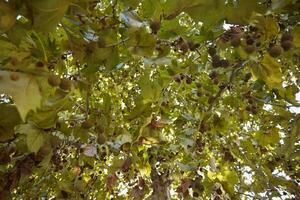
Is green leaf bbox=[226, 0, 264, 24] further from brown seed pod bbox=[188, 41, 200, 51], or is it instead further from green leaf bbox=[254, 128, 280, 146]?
green leaf bbox=[254, 128, 280, 146]

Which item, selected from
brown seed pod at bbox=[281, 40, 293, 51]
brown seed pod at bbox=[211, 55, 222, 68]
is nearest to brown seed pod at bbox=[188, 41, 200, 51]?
brown seed pod at bbox=[211, 55, 222, 68]

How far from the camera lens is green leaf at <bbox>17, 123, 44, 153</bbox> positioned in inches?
71.3

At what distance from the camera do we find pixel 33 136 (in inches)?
72.3

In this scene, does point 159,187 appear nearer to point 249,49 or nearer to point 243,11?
point 249,49

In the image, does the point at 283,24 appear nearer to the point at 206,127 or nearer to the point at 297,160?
the point at 206,127

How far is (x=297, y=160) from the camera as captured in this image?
3934 mm

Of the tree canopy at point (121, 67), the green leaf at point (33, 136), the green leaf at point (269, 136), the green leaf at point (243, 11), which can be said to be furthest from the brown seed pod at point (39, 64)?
the green leaf at point (269, 136)

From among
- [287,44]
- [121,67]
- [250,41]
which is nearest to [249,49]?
[250,41]

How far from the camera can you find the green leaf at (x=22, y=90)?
116cm

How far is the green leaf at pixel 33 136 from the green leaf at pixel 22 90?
0.61 m

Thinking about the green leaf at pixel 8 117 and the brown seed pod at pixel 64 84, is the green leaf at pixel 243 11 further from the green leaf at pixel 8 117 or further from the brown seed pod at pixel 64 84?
the green leaf at pixel 8 117

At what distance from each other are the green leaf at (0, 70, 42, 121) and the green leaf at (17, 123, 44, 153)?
613 mm

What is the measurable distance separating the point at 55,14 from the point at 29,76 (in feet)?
0.76

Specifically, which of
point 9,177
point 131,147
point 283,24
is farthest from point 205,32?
point 9,177
